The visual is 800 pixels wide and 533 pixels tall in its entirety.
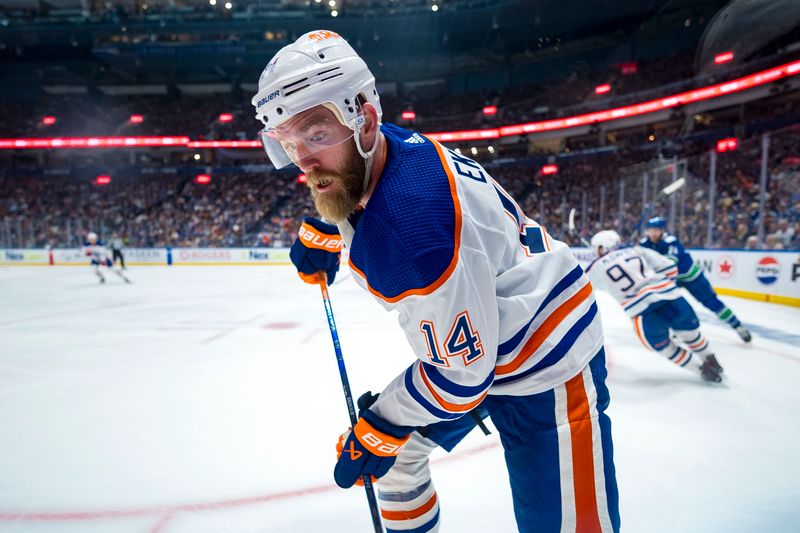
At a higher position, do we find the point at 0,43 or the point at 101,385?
the point at 0,43

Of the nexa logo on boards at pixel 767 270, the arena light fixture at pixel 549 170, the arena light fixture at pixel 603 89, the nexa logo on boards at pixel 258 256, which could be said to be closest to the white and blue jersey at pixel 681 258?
the nexa logo on boards at pixel 767 270

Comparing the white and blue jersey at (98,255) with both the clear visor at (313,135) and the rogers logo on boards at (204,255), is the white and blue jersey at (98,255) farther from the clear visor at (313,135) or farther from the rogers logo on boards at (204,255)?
the clear visor at (313,135)

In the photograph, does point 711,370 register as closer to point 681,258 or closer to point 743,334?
point 743,334

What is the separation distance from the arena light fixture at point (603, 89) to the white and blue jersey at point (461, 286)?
2375 cm

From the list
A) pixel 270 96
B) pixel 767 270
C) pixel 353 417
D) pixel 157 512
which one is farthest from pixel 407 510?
pixel 767 270

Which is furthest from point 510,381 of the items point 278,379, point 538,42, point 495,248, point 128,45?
point 128,45

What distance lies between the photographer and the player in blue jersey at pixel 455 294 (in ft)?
3.18

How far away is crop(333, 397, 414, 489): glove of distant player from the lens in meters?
1.19

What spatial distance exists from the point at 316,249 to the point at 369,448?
0.90 metres

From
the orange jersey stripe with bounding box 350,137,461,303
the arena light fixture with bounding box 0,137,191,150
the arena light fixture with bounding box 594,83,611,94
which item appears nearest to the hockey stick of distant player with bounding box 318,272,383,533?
the orange jersey stripe with bounding box 350,137,461,303

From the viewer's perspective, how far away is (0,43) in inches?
834

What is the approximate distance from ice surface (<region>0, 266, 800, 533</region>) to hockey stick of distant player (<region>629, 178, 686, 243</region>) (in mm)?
4671

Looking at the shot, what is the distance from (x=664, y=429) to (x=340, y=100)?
8.64 ft

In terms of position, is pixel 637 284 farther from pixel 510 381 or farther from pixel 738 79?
pixel 738 79
